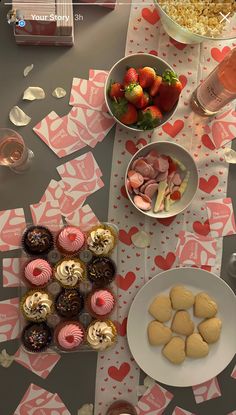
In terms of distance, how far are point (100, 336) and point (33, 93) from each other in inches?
25.0

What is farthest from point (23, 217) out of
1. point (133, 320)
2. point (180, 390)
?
point (180, 390)

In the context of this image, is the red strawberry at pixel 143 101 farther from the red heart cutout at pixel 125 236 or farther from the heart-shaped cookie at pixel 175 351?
the heart-shaped cookie at pixel 175 351

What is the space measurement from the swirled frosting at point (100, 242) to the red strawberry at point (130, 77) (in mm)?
375

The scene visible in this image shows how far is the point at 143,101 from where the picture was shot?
1.10 meters

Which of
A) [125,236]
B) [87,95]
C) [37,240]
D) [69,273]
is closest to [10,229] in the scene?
[37,240]

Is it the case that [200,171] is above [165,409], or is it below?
above

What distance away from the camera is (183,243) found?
1.17 meters

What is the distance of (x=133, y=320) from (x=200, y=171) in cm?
43

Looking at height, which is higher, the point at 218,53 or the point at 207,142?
the point at 218,53

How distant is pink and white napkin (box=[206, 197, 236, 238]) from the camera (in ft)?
3.89

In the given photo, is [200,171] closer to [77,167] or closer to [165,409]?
[77,167]

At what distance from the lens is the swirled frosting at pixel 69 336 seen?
1.05 m

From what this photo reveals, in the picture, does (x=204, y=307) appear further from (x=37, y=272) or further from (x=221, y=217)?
(x=37, y=272)

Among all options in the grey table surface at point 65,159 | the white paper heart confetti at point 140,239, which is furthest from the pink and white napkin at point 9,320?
the white paper heart confetti at point 140,239
